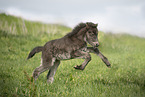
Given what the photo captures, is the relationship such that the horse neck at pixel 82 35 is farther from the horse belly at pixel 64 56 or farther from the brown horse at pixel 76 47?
the horse belly at pixel 64 56

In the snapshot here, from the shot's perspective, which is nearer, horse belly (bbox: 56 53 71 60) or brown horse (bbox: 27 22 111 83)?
brown horse (bbox: 27 22 111 83)

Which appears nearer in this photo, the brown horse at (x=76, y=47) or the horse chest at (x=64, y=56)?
the brown horse at (x=76, y=47)

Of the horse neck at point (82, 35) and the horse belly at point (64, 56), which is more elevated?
the horse neck at point (82, 35)

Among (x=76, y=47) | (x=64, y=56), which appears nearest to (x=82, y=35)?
(x=76, y=47)

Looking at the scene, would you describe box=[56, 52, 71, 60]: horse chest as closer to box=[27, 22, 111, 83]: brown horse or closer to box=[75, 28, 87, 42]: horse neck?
box=[27, 22, 111, 83]: brown horse

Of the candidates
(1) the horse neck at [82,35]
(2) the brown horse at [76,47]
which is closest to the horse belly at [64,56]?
(2) the brown horse at [76,47]

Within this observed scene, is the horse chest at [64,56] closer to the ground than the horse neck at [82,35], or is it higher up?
closer to the ground

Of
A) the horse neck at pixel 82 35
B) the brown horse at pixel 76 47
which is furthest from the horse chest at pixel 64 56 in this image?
the horse neck at pixel 82 35

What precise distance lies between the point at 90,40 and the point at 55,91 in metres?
1.91

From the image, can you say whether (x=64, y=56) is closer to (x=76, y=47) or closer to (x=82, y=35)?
(x=76, y=47)

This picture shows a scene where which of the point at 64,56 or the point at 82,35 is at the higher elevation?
the point at 82,35

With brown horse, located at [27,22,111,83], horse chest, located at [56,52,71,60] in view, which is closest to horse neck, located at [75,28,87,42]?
brown horse, located at [27,22,111,83]

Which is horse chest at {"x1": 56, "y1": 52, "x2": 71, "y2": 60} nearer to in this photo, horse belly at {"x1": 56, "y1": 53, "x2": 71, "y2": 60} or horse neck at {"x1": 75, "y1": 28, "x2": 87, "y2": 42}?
horse belly at {"x1": 56, "y1": 53, "x2": 71, "y2": 60}

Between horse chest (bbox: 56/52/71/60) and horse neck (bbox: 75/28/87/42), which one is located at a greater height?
horse neck (bbox: 75/28/87/42)
